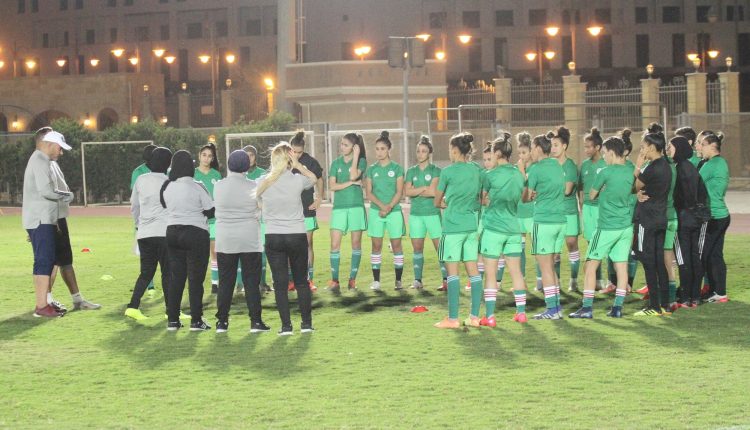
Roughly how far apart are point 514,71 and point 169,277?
6863cm

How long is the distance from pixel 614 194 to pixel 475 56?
2732 inches

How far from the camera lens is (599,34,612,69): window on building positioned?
3100 inches

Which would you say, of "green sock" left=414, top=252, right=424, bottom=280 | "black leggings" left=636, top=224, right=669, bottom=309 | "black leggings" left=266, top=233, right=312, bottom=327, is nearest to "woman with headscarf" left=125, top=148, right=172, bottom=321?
"black leggings" left=266, top=233, right=312, bottom=327

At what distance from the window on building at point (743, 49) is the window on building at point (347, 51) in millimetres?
24534

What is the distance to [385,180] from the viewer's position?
16.0 m

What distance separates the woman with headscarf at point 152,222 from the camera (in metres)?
13.6

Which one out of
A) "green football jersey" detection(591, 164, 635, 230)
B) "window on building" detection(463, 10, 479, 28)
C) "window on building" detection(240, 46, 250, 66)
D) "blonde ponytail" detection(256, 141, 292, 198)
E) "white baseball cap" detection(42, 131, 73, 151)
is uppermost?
"window on building" detection(463, 10, 479, 28)

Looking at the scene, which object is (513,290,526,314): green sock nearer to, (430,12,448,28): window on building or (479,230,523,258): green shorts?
(479,230,523,258): green shorts

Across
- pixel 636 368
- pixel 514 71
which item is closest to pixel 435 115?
pixel 514 71

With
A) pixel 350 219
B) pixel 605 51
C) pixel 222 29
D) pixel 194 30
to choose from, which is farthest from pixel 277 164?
pixel 194 30

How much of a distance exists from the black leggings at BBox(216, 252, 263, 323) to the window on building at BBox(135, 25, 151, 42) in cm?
7680

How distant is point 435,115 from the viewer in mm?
55125

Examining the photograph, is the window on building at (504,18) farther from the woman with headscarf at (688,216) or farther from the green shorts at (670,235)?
the green shorts at (670,235)

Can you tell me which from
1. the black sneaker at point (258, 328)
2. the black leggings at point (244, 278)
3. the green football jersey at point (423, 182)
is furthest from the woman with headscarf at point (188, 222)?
the green football jersey at point (423, 182)
